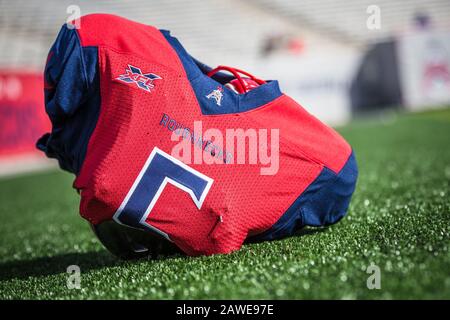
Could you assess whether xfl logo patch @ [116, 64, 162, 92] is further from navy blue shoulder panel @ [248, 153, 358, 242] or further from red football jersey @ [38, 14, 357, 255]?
navy blue shoulder panel @ [248, 153, 358, 242]

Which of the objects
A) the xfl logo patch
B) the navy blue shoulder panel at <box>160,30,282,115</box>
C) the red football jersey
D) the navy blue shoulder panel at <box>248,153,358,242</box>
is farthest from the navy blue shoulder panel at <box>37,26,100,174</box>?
the navy blue shoulder panel at <box>248,153,358,242</box>

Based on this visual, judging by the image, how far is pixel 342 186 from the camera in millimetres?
2100

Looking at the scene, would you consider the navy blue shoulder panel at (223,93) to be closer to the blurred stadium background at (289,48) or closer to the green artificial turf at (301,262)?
the green artificial turf at (301,262)

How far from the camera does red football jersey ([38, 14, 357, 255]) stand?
1817 mm

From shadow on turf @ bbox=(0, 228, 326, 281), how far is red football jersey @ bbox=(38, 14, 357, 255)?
27cm

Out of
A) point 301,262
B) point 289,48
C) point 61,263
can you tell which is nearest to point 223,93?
point 301,262

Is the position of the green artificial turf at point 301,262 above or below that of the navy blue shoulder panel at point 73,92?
below

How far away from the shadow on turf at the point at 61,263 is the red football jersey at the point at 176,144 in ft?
0.90

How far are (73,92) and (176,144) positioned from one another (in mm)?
409

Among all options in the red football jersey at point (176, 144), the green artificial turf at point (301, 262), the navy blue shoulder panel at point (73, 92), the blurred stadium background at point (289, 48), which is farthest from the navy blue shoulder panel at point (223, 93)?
the blurred stadium background at point (289, 48)

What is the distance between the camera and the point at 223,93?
6.42 feet

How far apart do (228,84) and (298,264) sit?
2.55ft

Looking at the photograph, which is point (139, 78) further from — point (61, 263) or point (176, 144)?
point (61, 263)

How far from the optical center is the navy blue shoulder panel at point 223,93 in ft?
6.25
